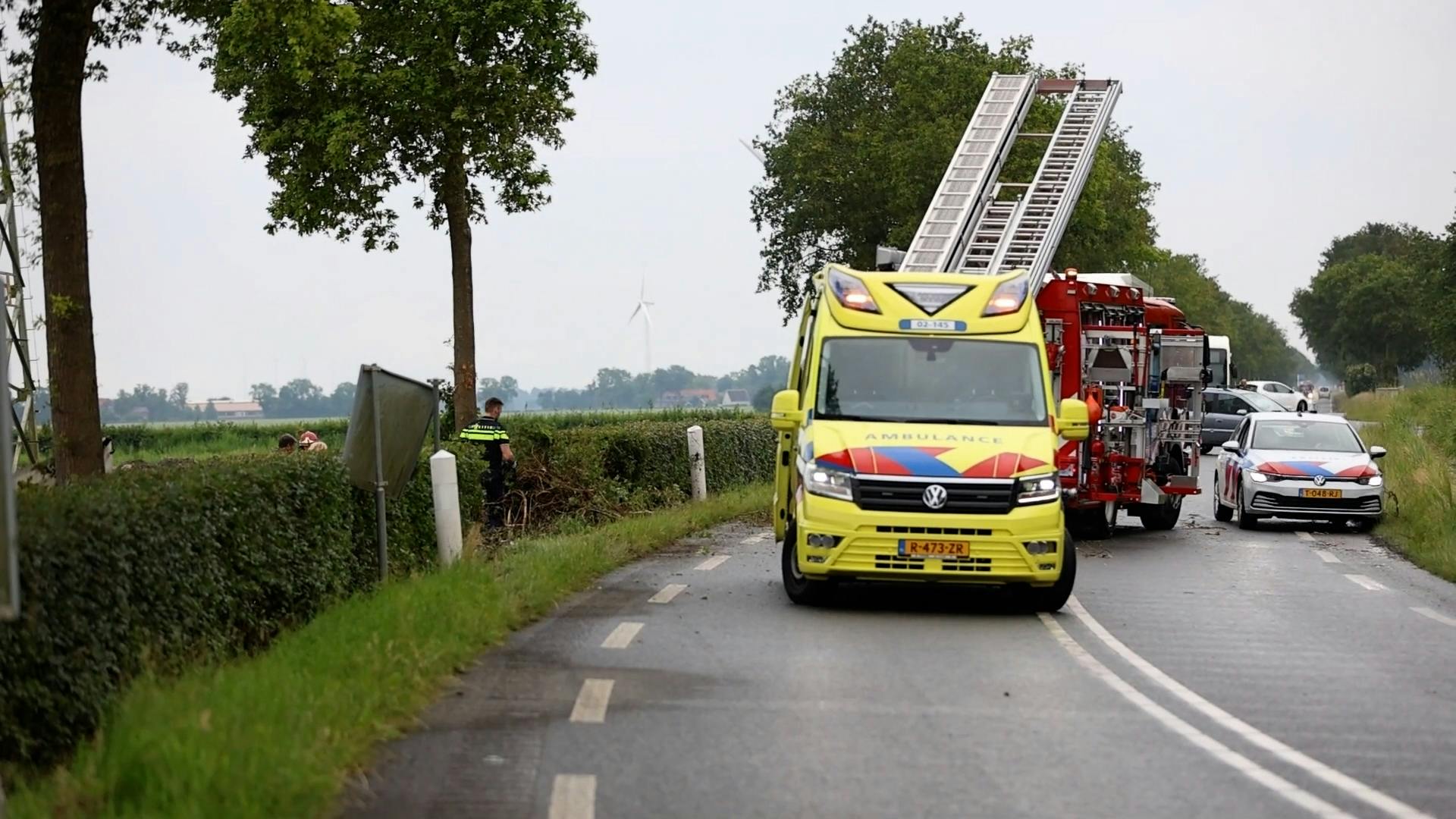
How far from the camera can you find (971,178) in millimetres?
28703

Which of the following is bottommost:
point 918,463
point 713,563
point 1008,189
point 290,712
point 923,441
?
point 713,563

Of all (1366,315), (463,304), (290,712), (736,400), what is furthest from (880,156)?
(1366,315)

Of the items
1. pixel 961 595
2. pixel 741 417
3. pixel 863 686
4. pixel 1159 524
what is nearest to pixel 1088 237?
pixel 741 417

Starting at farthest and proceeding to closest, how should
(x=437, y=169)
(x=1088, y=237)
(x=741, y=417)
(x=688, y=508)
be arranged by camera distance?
(x=1088, y=237)
(x=741, y=417)
(x=437, y=169)
(x=688, y=508)

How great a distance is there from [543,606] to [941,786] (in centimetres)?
622

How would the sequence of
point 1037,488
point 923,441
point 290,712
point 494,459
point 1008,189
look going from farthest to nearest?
1. point 1008,189
2. point 494,459
3. point 923,441
4. point 1037,488
5. point 290,712

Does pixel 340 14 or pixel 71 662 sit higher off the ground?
pixel 340 14

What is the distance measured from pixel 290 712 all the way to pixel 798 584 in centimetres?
690

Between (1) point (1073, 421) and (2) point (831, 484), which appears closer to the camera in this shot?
(2) point (831, 484)

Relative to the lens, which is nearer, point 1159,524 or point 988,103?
point 1159,524

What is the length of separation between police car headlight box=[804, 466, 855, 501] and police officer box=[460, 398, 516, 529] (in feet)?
29.5

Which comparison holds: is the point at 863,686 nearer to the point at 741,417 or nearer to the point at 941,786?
the point at 941,786

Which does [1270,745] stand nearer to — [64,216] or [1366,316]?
[64,216]

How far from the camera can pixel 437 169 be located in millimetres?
31406
